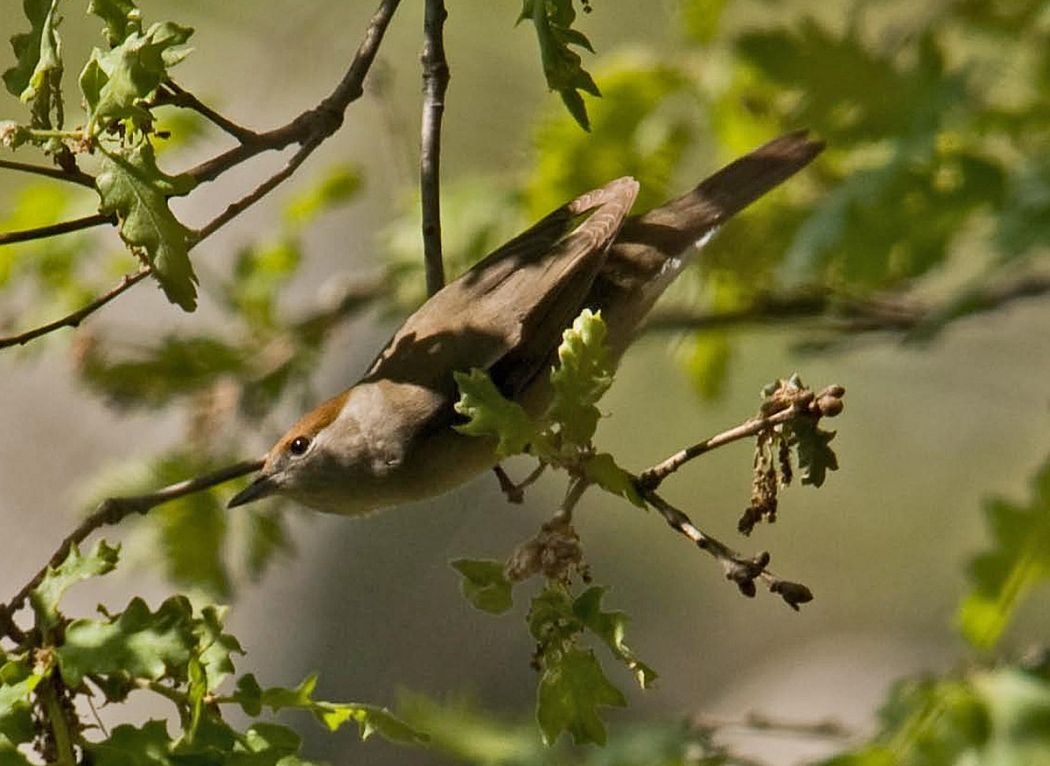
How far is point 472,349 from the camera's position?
9.68 ft

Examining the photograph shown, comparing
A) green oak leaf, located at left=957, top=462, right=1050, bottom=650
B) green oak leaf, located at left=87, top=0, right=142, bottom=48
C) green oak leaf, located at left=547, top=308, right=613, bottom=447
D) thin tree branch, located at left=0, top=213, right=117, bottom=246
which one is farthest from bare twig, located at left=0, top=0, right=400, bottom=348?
green oak leaf, located at left=957, top=462, right=1050, bottom=650

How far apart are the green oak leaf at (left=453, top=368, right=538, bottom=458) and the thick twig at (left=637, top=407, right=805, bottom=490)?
17 centimetres

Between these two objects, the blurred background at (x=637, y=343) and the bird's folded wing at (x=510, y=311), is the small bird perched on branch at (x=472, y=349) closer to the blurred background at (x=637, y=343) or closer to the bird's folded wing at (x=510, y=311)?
the bird's folded wing at (x=510, y=311)

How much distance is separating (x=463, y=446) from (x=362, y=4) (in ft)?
13.2

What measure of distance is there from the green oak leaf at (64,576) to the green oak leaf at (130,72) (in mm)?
548

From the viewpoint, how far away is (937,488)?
29.2 feet

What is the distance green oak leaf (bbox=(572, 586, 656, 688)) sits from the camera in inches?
72.0

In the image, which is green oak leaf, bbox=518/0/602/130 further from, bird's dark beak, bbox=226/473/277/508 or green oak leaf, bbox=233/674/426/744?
bird's dark beak, bbox=226/473/277/508

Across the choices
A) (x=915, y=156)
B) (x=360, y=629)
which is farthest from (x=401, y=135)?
(x=360, y=629)

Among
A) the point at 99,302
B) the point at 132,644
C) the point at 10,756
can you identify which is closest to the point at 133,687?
the point at 132,644

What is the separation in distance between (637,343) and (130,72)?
7.95 feet

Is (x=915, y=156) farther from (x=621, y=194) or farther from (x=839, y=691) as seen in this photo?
(x=839, y=691)

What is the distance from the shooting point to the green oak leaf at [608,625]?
1.83 meters

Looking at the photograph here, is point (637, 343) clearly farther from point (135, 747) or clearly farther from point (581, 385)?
point (135, 747)
